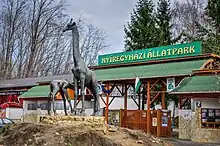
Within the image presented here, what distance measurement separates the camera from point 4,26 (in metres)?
61.4

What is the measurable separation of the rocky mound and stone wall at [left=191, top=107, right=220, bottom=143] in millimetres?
9799

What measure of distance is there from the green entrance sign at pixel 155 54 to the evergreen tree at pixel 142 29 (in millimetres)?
8401

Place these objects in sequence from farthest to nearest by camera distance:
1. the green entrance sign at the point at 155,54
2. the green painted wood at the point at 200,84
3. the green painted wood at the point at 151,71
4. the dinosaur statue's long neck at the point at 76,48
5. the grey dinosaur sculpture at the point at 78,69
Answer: the green entrance sign at the point at 155,54, the green painted wood at the point at 151,71, the green painted wood at the point at 200,84, the dinosaur statue's long neck at the point at 76,48, the grey dinosaur sculpture at the point at 78,69

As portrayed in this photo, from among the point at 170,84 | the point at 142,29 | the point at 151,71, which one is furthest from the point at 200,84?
the point at 142,29

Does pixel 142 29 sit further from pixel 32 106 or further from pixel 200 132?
→ pixel 200 132

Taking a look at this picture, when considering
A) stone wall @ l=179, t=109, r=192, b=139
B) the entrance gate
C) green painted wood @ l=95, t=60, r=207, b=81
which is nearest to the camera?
stone wall @ l=179, t=109, r=192, b=139

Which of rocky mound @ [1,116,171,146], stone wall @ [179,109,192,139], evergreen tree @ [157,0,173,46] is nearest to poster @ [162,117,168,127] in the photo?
stone wall @ [179,109,192,139]

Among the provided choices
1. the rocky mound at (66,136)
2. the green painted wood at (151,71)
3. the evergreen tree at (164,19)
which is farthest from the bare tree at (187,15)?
the rocky mound at (66,136)

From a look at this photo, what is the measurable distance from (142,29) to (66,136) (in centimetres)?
3146

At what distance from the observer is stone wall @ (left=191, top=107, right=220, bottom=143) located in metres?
23.0

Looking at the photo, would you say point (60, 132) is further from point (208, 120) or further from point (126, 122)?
point (126, 122)

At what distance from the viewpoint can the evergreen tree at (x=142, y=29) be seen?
42.2 m

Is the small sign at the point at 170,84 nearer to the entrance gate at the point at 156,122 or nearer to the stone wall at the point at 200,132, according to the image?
the entrance gate at the point at 156,122

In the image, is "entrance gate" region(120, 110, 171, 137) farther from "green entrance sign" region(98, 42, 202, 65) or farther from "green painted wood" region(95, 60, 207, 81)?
"green entrance sign" region(98, 42, 202, 65)
